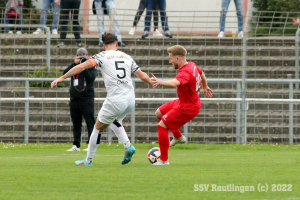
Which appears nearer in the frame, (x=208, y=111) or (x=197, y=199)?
(x=197, y=199)

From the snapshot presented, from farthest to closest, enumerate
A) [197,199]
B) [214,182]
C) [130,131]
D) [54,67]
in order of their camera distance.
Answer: [54,67] → [130,131] → [214,182] → [197,199]

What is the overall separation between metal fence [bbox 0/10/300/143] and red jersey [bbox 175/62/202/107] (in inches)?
190

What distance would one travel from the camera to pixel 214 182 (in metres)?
5.32

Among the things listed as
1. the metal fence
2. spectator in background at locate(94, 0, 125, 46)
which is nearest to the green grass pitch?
the metal fence

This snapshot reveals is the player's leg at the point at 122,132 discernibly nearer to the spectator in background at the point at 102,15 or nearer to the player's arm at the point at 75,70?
the player's arm at the point at 75,70

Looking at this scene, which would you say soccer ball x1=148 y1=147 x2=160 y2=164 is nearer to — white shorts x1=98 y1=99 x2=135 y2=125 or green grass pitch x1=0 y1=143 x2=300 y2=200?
green grass pitch x1=0 y1=143 x2=300 y2=200

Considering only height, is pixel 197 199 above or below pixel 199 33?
below

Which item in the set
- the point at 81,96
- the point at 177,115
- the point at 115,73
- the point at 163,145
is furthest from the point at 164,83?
the point at 81,96

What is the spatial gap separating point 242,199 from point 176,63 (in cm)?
357

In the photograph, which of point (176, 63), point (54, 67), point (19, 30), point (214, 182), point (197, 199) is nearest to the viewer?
point (197, 199)

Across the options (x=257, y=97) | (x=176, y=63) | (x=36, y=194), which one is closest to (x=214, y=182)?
(x=36, y=194)

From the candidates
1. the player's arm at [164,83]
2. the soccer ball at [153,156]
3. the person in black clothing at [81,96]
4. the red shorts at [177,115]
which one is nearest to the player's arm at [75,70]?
the player's arm at [164,83]

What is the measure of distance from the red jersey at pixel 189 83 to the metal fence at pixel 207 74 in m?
4.83

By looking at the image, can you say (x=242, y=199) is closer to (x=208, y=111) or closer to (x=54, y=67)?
(x=208, y=111)
